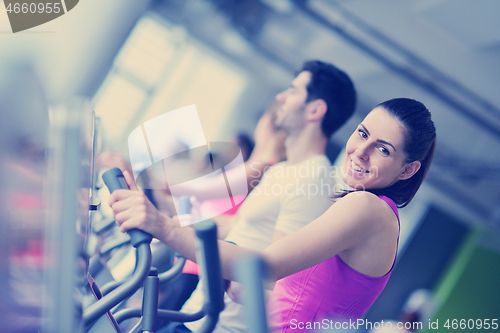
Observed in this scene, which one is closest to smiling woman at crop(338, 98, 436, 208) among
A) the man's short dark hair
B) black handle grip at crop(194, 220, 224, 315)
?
the man's short dark hair

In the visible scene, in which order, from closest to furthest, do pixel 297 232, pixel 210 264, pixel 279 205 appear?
1. pixel 210 264
2. pixel 297 232
3. pixel 279 205

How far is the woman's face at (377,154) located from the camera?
0.66 meters

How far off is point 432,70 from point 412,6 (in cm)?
54

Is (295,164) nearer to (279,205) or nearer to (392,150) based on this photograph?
(279,205)

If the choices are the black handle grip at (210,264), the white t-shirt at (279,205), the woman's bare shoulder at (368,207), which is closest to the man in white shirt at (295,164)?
the white t-shirt at (279,205)

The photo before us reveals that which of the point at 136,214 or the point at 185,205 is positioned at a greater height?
the point at 136,214

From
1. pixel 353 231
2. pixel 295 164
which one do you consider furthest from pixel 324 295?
pixel 295 164

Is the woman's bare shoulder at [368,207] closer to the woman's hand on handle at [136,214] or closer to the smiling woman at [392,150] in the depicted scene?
the smiling woman at [392,150]

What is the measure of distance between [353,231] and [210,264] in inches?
10.9

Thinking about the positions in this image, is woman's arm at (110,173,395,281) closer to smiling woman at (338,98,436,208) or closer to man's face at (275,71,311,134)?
smiling woman at (338,98,436,208)

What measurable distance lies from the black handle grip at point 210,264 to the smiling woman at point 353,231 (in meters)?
0.05

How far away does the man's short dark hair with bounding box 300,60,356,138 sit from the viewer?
87 cm

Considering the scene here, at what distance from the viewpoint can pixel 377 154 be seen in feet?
2.20

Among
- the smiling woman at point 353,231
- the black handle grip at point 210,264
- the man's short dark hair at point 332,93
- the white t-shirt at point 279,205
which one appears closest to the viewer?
the black handle grip at point 210,264
